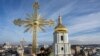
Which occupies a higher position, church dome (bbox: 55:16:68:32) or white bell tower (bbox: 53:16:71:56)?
church dome (bbox: 55:16:68:32)

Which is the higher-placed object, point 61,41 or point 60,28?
point 60,28

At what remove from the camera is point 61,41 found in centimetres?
1784

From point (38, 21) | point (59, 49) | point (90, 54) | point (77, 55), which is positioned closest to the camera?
point (38, 21)

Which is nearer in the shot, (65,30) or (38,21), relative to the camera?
(38,21)

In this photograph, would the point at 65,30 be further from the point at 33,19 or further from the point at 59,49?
Answer: the point at 33,19

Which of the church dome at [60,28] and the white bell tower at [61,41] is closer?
the church dome at [60,28]

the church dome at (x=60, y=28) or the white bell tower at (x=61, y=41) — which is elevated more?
the church dome at (x=60, y=28)

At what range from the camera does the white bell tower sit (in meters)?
17.6

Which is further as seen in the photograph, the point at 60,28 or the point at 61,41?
the point at 61,41

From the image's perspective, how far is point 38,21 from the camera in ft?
44.0

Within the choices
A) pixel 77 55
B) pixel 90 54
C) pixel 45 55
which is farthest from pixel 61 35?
pixel 90 54

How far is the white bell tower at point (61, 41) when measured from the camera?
692 inches

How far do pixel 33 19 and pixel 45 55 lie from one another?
7.02m

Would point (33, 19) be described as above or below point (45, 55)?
above
